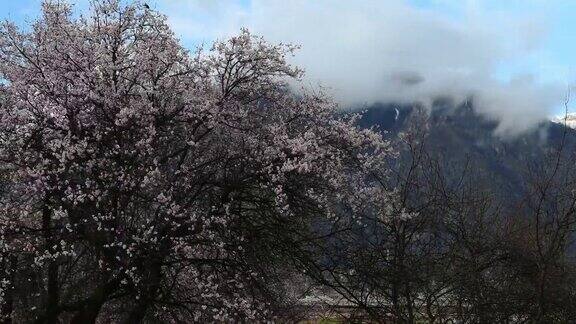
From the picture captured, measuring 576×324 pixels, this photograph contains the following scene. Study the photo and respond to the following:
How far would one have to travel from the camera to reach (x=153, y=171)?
10734 mm

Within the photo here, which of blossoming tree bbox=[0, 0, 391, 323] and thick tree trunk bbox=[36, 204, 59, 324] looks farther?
thick tree trunk bbox=[36, 204, 59, 324]

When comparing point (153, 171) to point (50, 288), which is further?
point (50, 288)

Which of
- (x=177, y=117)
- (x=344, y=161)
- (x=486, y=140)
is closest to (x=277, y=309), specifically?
(x=344, y=161)

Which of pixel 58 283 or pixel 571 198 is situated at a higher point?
pixel 571 198

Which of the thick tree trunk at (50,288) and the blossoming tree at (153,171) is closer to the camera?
the blossoming tree at (153,171)

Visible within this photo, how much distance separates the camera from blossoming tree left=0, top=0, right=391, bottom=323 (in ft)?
37.1

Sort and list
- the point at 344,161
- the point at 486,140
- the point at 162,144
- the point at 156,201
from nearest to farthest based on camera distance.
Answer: the point at 156,201 → the point at 162,144 → the point at 344,161 → the point at 486,140

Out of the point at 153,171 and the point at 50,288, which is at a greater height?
the point at 153,171

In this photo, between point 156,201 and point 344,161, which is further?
point 344,161

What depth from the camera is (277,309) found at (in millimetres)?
12922

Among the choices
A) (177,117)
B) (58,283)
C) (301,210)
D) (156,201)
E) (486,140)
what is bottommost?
(58,283)

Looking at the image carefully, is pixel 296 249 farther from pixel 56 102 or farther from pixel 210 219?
pixel 56 102

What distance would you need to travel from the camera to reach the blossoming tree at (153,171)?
37.1 ft

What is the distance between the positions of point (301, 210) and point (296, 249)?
2.74 feet
